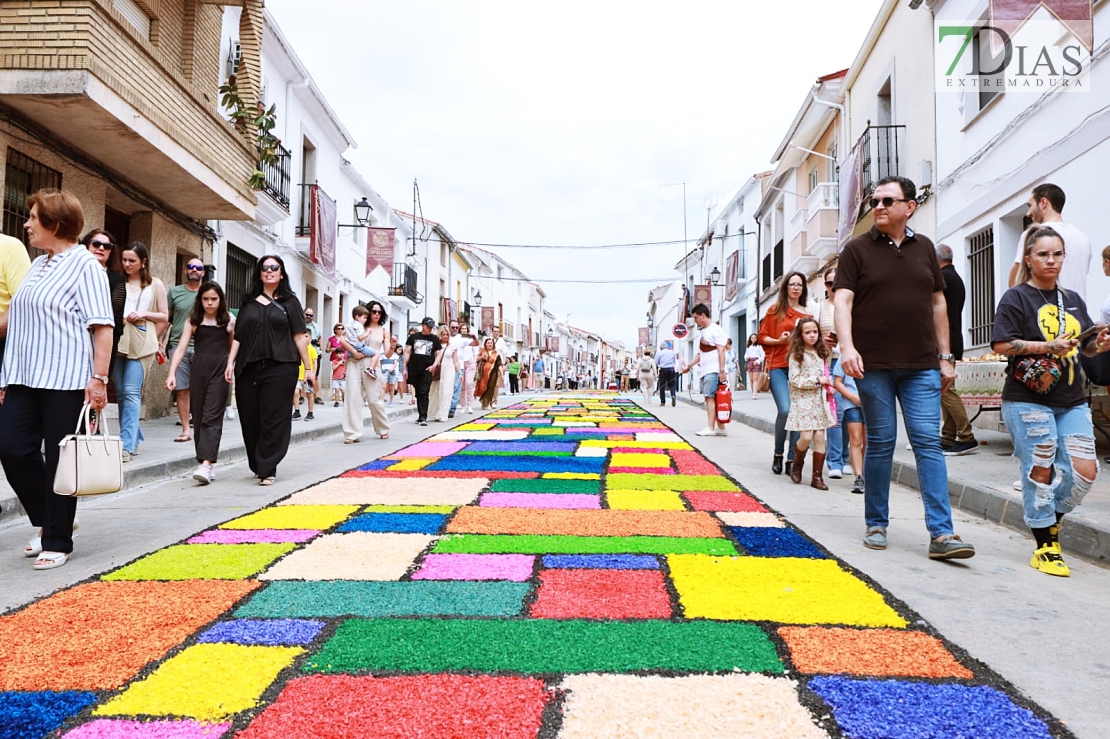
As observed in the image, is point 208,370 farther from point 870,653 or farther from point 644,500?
point 870,653

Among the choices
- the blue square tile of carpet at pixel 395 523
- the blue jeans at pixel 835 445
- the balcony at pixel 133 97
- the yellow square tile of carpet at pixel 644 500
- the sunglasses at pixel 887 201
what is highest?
the balcony at pixel 133 97

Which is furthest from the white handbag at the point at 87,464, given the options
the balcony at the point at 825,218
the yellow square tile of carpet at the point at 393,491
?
the balcony at the point at 825,218

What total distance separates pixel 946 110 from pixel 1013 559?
10.1 metres

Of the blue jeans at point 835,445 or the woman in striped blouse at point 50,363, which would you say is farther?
the blue jeans at point 835,445

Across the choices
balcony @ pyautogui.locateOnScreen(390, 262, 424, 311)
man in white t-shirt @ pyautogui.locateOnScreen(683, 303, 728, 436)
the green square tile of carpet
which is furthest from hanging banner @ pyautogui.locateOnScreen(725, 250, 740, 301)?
the green square tile of carpet

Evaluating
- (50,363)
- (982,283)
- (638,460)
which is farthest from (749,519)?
(982,283)

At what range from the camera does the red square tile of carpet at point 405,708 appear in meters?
1.88

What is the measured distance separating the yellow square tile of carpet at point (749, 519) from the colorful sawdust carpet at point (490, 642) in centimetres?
5

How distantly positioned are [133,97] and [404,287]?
23.5 meters

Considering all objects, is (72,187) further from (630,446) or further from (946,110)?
(946,110)

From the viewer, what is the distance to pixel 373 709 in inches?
78.7

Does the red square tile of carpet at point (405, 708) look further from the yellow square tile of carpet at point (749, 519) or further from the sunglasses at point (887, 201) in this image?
the sunglasses at point (887, 201)

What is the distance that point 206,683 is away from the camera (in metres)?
2.17

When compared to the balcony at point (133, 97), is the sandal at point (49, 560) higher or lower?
lower
